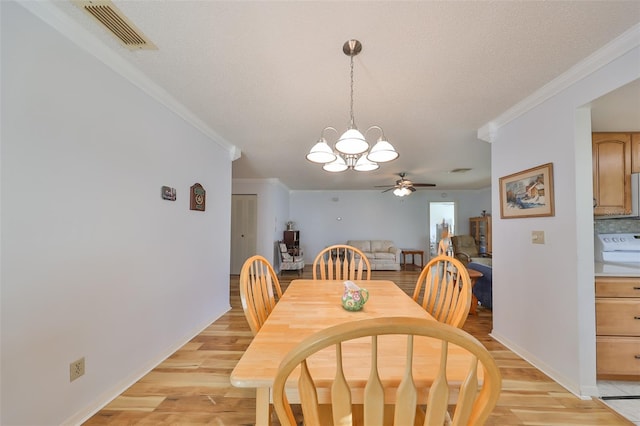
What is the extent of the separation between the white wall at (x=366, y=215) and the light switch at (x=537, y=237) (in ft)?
18.0

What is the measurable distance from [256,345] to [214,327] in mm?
2387

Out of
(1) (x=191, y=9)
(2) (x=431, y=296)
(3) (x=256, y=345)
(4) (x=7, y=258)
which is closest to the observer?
(3) (x=256, y=345)

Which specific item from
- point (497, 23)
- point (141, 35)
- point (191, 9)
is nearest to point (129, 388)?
point (141, 35)

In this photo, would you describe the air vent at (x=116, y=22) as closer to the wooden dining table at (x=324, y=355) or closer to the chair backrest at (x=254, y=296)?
the chair backrest at (x=254, y=296)

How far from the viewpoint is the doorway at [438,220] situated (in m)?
7.76

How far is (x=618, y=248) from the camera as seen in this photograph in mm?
2354

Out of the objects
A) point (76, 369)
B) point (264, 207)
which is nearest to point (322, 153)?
point (76, 369)

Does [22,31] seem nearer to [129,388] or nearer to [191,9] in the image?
[191,9]

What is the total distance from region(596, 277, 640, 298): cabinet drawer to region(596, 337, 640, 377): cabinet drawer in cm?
33

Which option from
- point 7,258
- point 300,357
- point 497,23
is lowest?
point 300,357

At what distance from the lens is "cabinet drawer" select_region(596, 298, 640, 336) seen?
6.14 ft

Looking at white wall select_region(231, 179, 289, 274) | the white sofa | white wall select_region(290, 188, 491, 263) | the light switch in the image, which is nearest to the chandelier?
the light switch

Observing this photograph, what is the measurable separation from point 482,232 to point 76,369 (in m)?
8.08

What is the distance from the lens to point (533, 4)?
1.28 m
